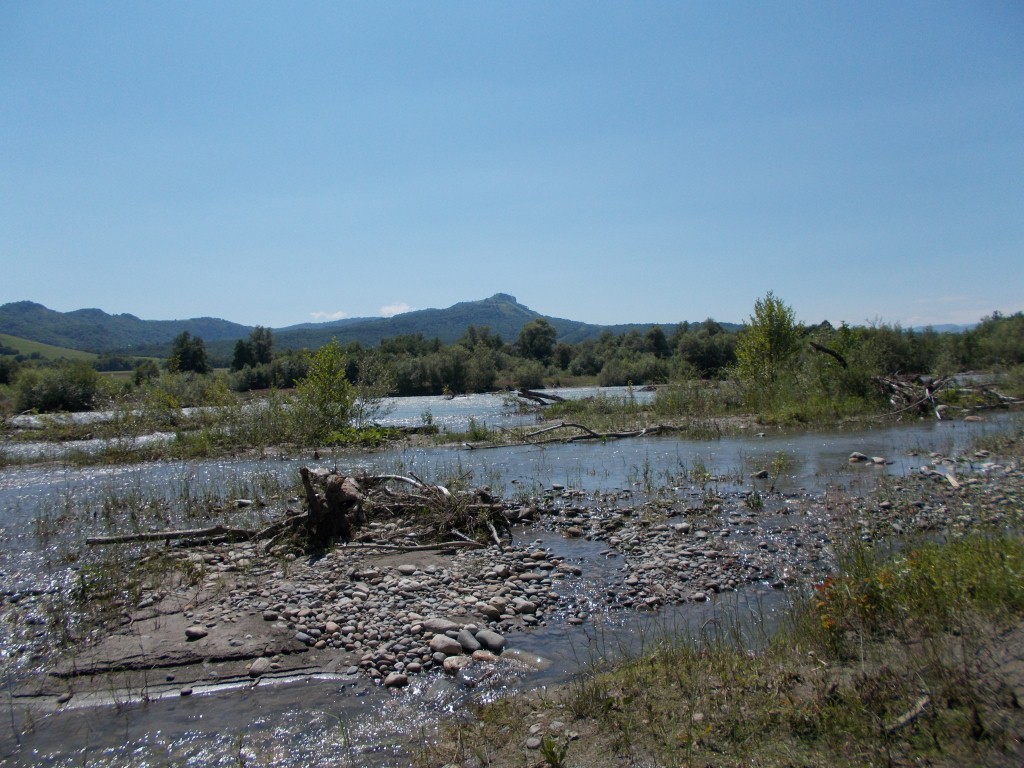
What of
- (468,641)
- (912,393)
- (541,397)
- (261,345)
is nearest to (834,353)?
(912,393)

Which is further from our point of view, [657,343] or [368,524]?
[657,343]

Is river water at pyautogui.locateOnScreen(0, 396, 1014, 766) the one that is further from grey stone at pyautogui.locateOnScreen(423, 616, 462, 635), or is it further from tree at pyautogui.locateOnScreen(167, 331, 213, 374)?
tree at pyautogui.locateOnScreen(167, 331, 213, 374)

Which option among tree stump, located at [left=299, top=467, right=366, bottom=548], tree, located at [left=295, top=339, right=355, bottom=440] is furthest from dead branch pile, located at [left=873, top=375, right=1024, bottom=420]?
tree, located at [left=295, top=339, right=355, bottom=440]

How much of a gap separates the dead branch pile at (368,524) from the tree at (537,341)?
88517 mm

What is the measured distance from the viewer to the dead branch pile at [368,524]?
35.9 feet

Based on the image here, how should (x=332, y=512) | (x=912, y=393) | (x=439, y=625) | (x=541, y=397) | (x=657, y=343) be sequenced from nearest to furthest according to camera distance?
(x=439, y=625), (x=332, y=512), (x=912, y=393), (x=541, y=397), (x=657, y=343)

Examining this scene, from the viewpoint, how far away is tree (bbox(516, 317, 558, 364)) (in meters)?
104

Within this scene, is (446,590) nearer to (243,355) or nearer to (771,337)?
(771,337)

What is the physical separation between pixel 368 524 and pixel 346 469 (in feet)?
28.6

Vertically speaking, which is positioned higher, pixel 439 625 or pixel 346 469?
pixel 346 469

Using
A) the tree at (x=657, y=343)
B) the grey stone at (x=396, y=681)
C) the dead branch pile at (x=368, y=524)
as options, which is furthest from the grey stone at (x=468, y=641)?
the tree at (x=657, y=343)

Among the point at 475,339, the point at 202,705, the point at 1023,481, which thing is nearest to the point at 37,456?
the point at 202,705

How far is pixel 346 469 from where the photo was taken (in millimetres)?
19906

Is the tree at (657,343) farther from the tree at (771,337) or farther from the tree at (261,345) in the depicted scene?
the tree at (771,337)
